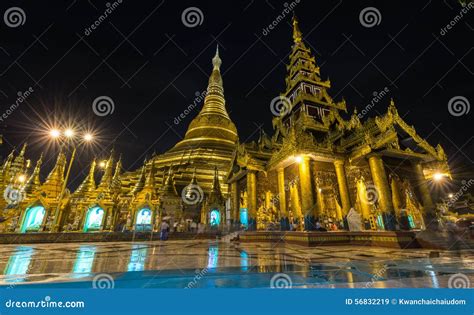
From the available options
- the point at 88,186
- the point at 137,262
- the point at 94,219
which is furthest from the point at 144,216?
the point at 137,262

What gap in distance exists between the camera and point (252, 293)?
2.47 m

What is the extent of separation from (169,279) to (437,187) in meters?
19.3

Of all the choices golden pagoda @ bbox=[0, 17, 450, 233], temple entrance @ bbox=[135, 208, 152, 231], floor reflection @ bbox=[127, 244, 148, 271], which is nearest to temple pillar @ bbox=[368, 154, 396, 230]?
golden pagoda @ bbox=[0, 17, 450, 233]

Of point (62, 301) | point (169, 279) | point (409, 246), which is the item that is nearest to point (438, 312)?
point (169, 279)

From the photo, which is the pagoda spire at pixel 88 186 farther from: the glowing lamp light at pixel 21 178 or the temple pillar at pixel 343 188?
the temple pillar at pixel 343 188

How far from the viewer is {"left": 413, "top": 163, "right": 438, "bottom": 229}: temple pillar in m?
12.5

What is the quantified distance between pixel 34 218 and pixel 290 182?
21.9 m

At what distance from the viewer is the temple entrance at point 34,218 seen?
57.8ft

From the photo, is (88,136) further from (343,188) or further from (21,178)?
(21,178)

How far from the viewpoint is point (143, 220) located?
826 inches

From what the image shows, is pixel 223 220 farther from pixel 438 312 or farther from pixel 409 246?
pixel 438 312

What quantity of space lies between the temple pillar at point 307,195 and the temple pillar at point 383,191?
3613 millimetres

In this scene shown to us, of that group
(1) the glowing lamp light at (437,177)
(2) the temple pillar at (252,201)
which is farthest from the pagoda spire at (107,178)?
(1) the glowing lamp light at (437,177)

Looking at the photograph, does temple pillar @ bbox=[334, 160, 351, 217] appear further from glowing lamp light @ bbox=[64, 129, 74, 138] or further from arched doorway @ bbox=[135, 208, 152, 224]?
arched doorway @ bbox=[135, 208, 152, 224]
